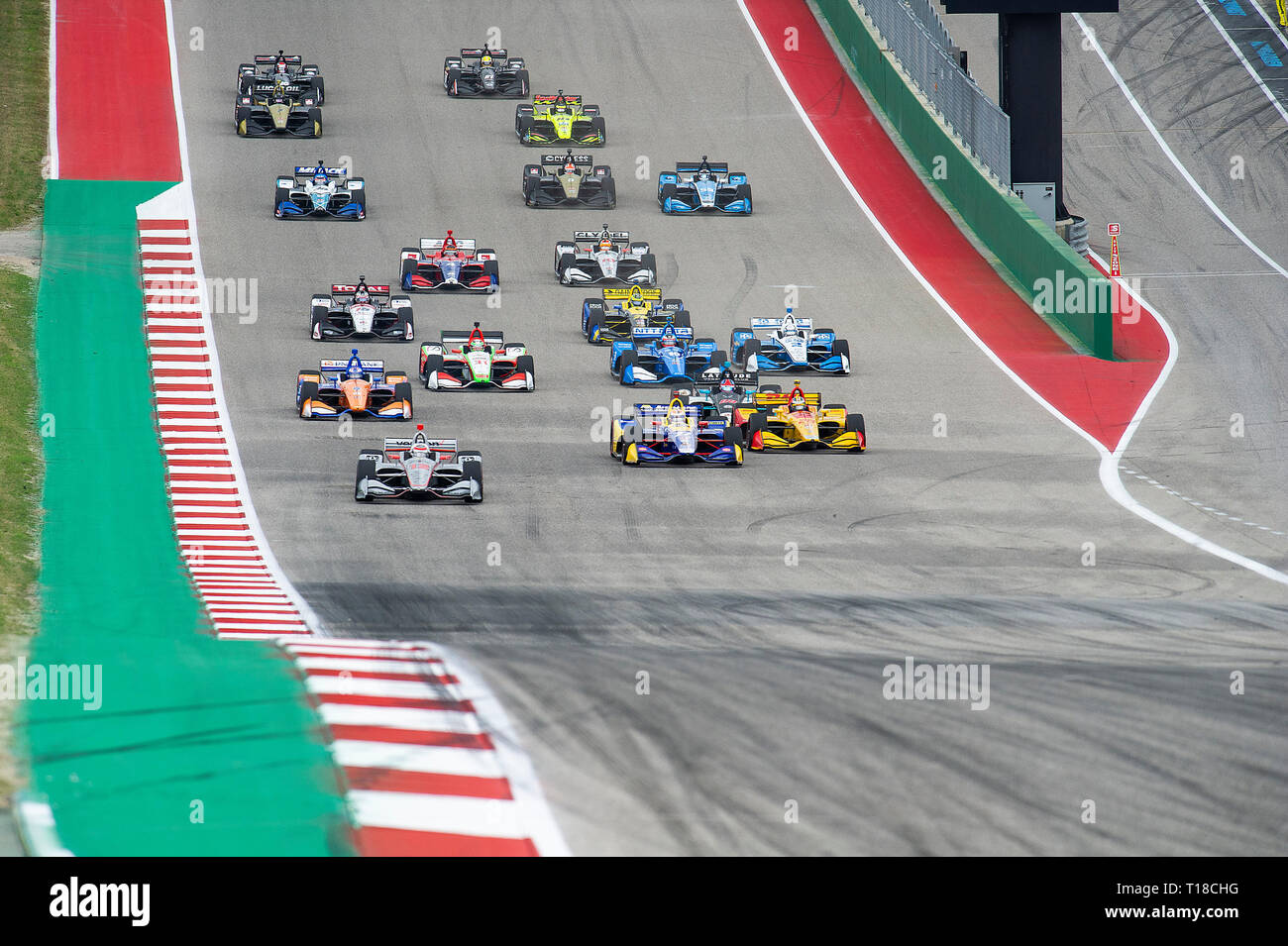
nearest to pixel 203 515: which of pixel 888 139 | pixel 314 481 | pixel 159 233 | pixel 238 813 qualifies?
pixel 314 481

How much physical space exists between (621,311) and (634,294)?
40 cm

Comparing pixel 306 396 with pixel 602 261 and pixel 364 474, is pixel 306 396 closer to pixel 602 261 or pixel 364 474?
pixel 364 474

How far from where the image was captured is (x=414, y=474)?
77.8ft

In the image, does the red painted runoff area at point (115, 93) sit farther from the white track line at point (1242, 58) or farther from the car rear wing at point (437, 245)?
the white track line at point (1242, 58)

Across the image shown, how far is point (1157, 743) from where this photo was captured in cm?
1402

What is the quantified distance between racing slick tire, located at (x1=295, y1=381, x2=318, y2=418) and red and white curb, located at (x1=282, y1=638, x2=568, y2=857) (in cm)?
1194

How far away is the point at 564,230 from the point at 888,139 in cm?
1062

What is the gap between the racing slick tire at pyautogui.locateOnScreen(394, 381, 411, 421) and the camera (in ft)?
93.2

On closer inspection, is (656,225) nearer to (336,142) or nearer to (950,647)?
(336,142)

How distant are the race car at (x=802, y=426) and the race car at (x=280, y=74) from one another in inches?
→ 956

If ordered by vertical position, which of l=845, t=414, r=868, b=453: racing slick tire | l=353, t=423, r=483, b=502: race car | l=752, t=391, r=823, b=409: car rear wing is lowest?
l=353, t=423, r=483, b=502: race car

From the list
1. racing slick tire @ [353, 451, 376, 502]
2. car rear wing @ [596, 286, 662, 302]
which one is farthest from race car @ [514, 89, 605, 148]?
racing slick tire @ [353, 451, 376, 502]

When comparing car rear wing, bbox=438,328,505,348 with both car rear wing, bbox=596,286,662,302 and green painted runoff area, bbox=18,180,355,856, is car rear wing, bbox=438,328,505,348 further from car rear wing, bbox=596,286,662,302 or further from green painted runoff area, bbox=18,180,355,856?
green painted runoff area, bbox=18,180,355,856

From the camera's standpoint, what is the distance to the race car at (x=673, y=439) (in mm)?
26109
